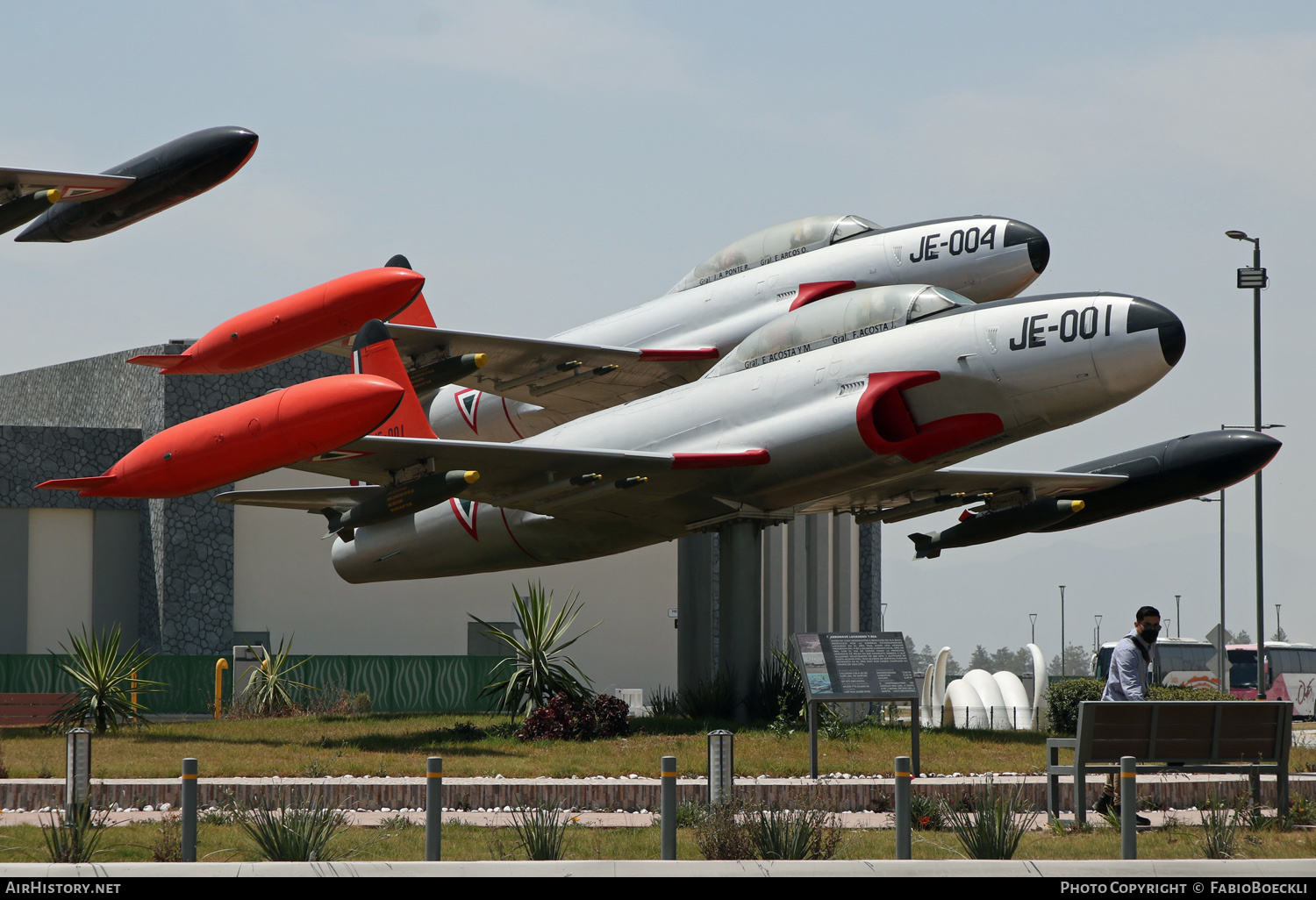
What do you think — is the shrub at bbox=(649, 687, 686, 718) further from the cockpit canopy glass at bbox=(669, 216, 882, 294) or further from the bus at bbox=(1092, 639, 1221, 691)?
the bus at bbox=(1092, 639, 1221, 691)

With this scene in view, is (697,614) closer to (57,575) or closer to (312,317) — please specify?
(312,317)

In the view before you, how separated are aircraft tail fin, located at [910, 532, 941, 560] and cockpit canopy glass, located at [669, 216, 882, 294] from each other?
457cm

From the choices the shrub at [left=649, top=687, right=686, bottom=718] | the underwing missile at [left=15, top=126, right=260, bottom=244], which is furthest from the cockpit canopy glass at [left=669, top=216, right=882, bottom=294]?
the underwing missile at [left=15, top=126, right=260, bottom=244]

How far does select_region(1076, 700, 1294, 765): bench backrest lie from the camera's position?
35.9 ft

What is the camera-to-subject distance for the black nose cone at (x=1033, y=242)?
17.6 m

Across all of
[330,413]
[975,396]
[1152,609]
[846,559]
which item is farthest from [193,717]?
[1152,609]

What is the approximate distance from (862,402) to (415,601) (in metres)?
26.8

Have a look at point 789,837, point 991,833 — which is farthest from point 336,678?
point 991,833

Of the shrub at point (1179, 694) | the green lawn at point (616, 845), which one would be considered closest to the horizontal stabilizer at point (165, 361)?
the green lawn at point (616, 845)

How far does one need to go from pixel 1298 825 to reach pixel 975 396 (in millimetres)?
6097

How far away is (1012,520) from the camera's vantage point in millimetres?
19688

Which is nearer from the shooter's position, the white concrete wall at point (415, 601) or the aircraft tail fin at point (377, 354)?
the aircraft tail fin at point (377, 354)

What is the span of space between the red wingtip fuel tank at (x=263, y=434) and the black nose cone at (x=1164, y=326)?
7777mm

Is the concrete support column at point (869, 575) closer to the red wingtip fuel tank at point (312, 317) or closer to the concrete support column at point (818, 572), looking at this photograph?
the concrete support column at point (818, 572)
